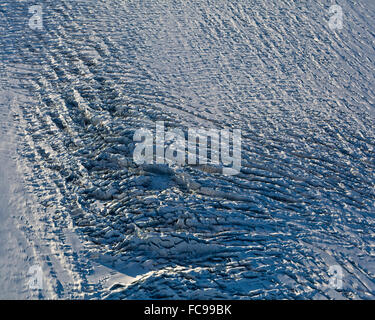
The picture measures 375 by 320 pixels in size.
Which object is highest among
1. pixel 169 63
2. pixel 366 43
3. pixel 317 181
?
pixel 366 43

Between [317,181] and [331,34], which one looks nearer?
[317,181]

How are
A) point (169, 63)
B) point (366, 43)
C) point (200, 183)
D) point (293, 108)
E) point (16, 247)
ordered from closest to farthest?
point (16, 247) → point (200, 183) → point (293, 108) → point (169, 63) → point (366, 43)

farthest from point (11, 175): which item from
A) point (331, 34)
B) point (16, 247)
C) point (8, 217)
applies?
point (331, 34)

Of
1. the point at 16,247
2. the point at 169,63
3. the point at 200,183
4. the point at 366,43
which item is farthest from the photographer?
the point at 366,43

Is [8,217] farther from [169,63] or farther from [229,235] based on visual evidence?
[169,63]
